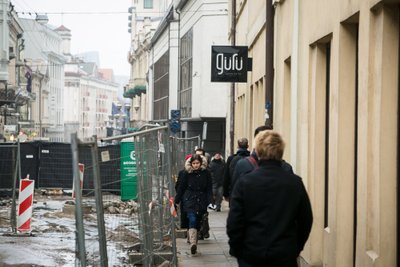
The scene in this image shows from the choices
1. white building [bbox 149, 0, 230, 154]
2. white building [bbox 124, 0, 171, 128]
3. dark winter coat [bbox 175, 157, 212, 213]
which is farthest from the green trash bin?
white building [bbox 124, 0, 171, 128]

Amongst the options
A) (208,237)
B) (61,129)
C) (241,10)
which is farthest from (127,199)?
(61,129)

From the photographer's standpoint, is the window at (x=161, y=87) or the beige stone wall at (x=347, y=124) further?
the window at (x=161, y=87)

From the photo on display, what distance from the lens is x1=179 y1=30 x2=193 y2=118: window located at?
164 feet

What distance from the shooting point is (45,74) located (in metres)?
120

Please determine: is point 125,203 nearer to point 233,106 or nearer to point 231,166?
point 231,166

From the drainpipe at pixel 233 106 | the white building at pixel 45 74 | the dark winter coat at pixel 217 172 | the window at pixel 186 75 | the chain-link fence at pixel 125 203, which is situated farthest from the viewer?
the white building at pixel 45 74

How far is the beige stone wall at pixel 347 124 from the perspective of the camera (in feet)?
26.2

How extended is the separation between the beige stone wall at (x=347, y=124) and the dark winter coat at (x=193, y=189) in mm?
1500

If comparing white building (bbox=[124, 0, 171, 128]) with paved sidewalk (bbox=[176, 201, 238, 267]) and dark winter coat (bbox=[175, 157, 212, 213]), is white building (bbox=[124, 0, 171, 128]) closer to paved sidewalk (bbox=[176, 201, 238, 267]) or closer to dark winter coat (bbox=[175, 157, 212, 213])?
paved sidewalk (bbox=[176, 201, 238, 267])

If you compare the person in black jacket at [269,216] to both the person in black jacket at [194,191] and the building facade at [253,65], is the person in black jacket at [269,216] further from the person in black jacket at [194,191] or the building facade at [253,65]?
the building facade at [253,65]

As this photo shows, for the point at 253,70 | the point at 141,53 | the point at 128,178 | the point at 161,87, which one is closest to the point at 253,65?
the point at 253,70

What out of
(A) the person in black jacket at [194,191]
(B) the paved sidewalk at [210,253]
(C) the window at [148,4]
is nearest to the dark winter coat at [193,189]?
(A) the person in black jacket at [194,191]

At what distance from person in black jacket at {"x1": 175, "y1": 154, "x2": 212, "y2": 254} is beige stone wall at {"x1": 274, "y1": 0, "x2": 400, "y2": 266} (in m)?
1.50

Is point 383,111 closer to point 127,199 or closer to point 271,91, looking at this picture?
point 127,199
